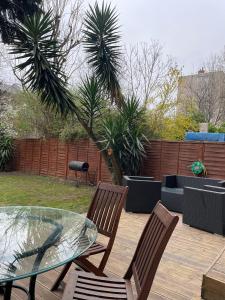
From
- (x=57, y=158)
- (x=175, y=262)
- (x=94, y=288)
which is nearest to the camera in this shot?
(x=94, y=288)

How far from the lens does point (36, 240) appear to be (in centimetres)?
208

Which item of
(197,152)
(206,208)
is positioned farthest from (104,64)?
(206,208)

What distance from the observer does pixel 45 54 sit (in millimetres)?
6281

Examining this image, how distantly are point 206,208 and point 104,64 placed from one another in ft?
15.3

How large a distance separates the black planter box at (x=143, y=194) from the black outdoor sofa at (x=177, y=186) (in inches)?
13.0

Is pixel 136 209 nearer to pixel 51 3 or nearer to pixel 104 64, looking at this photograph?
pixel 104 64

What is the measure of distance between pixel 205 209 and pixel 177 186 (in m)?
2.07

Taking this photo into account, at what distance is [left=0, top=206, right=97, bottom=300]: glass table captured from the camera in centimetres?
163

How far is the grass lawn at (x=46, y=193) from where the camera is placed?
6.11 metres

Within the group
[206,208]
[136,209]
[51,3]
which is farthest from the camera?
[51,3]

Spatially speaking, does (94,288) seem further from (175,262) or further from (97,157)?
(97,157)

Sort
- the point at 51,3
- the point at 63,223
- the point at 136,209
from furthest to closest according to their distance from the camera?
the point at 51,3 < the point at 136,209 < the point at 63,223

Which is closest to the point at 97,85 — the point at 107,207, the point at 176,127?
the point at 176,127

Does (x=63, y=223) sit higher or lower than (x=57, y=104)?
lower
